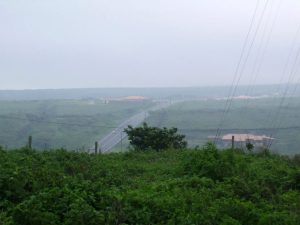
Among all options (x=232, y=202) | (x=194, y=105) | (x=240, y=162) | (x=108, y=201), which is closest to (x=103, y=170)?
(x=240, y=162)

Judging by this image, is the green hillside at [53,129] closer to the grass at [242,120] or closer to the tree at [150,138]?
the tree at [150,138]

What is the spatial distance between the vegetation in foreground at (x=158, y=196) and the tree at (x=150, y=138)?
11132 mm

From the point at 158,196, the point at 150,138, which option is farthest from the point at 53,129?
the point at 158,196

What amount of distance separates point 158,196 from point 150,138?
15790 mm

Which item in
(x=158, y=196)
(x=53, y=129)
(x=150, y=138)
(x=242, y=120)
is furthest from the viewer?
(x=53, y=129)

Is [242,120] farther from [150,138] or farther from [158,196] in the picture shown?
[158,196]

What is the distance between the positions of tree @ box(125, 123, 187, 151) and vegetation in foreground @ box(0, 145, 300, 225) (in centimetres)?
1113

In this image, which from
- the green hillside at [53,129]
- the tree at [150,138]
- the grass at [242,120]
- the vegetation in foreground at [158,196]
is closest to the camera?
the vegetation in foreground at [158,196]

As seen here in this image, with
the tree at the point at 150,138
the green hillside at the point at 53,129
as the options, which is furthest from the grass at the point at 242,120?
the green hillside at the point at 53,129

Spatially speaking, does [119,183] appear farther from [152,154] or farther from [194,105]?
[194,105]

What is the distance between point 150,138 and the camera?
23.8 m

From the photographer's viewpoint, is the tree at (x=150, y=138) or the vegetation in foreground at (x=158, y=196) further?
the tree at (x=150, y=138)

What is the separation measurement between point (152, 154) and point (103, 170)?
7.77 m

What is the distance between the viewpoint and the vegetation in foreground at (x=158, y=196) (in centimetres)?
637
